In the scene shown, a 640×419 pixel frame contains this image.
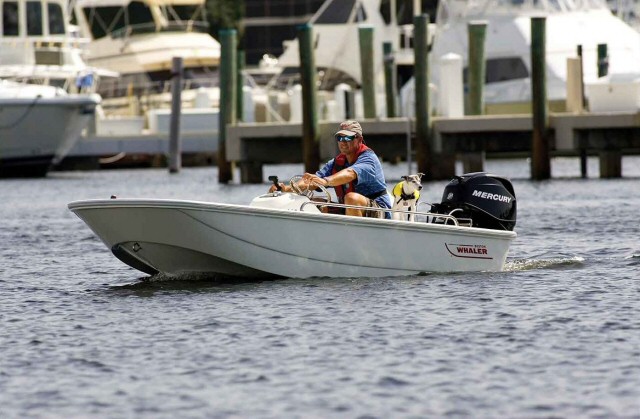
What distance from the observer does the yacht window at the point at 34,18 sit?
53.1 m

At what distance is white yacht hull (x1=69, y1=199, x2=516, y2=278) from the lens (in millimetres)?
16734

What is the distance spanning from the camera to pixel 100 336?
14.4 meters

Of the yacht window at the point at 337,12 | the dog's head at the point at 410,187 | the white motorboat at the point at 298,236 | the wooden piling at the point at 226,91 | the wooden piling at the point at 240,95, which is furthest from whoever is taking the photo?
the yacht window at the point at 337,12

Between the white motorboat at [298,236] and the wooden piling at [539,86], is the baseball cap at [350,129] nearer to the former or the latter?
the white motorboat at [298,236]

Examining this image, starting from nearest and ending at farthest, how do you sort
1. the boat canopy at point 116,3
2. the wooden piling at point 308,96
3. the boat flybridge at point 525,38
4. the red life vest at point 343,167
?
1. the red life vest at point 343,167
2. the wooden piling at point 308,96
3. the boat flybridge at point 525,38
4. the boat canopy at point 116,3

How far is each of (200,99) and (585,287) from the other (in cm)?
4197

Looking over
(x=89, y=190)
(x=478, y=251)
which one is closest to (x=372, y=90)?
(x=89, y=190)

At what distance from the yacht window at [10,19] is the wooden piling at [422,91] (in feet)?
72.0

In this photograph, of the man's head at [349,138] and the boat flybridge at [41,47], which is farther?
the boat flybridge at [41,47]

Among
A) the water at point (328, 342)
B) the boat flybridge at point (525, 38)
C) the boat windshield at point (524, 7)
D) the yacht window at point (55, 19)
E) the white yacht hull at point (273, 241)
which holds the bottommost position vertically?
the water at point (328, 342)

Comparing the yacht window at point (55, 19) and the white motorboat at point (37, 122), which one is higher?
the yacht window at point (55, 19)

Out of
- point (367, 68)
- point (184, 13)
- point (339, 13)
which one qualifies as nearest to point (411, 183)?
point (367, 68)

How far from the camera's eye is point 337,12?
5938 cm

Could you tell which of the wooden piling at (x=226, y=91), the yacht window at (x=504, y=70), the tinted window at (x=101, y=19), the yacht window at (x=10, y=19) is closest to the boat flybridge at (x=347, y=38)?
the tinted window at (x=101, y=19)
